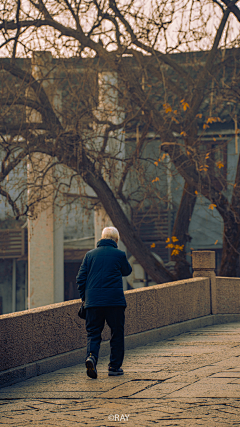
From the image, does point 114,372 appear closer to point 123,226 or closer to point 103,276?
point 103,276

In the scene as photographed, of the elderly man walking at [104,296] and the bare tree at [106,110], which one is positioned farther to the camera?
the bare tree at [106,110]

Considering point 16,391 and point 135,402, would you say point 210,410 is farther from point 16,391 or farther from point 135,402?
Result: point 16,391

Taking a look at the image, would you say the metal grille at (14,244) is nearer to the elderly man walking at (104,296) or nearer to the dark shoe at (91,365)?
the elderly man walking at (104,296)

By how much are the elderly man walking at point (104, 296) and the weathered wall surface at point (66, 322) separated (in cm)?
85

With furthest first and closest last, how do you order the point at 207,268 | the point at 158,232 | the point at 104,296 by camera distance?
the point at 158,232, the point at 207,268, the point at 104,296

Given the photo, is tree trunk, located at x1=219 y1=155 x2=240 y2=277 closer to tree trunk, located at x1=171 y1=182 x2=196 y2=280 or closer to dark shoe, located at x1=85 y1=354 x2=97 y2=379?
tree trunk, located at x1=171 y1=182 x2=196 y2=280

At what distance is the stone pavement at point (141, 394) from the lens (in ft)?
13.0

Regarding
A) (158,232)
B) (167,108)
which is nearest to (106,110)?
(167,108)

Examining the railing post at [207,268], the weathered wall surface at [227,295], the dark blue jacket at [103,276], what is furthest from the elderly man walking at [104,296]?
the weathered wall surface at [227,295]

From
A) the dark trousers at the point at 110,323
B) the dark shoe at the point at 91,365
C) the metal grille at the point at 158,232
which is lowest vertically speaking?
the dark shoe at the point at 91,365

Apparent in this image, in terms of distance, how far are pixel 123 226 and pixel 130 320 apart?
4047mm

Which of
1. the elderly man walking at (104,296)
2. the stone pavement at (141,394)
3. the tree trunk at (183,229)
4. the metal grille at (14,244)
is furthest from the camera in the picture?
the metal grille at (14,244)

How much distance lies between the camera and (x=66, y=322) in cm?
652

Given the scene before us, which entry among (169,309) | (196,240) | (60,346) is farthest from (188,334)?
(196,240)
